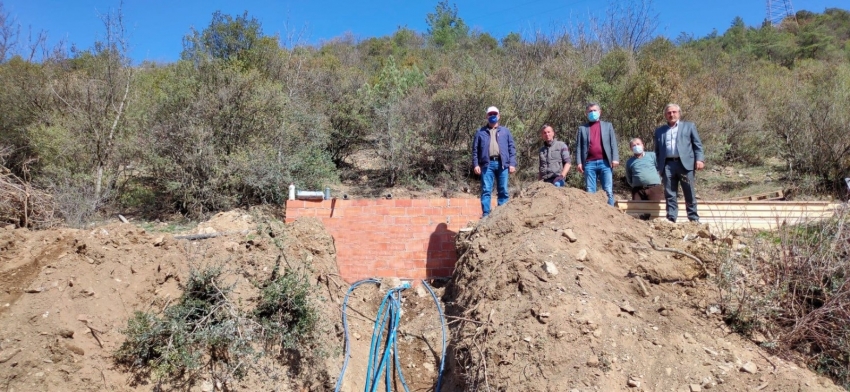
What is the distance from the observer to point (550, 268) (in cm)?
426

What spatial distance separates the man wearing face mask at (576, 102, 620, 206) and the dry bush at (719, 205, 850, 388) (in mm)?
1804

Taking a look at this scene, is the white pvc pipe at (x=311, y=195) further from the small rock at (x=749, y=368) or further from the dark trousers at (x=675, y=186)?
the small rock at (x=749, y=368)

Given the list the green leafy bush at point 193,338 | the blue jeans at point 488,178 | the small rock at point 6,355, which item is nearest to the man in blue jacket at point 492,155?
the blue jeans at point 488,178

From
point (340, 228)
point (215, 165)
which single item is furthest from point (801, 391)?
point (215, 165)

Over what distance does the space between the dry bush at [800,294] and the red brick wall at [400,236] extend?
2.87 metres

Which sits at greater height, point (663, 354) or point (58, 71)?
point (58, 71)

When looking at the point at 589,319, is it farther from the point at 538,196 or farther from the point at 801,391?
the point at 538,196

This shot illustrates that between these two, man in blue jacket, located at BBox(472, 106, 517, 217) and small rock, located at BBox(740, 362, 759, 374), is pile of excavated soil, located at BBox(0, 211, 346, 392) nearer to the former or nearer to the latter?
man in blue jacket, located at BBox(472, 106, 517, 217)

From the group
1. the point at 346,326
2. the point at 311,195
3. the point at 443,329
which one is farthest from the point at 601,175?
the point at 311,195

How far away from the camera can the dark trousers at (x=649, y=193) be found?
20.1 ft

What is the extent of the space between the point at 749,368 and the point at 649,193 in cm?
304

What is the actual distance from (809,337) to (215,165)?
8.96 m

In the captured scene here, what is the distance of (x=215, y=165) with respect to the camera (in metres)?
9.02

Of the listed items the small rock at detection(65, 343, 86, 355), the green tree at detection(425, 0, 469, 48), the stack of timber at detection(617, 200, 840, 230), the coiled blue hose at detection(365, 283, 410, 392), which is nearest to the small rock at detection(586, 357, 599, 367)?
the coiled blue hose at detection(365, 283, 410, 392)
